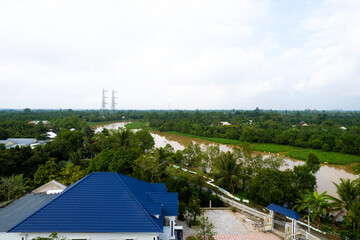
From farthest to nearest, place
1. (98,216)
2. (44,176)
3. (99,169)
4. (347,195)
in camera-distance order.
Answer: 1. (99,169)
2. (44,176)
3. (347,195)
4. (98,216)

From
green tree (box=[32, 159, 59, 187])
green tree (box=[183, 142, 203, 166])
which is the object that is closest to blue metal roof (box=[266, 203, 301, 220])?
green tree (box=[183, 142, 203, 166])

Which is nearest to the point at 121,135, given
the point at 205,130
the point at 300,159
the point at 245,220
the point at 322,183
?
the point at 245,220

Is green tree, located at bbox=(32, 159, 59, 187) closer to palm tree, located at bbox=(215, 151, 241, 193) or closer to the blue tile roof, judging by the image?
the blue tile roof

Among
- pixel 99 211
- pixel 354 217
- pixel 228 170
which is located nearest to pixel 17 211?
pixel 99 211

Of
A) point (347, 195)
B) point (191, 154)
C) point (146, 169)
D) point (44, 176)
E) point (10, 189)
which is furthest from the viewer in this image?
point (191, 154)

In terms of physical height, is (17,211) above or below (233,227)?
above

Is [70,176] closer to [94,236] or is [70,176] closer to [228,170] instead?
[94,236]

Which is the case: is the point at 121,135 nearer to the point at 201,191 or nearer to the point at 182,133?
the point at 201,191
